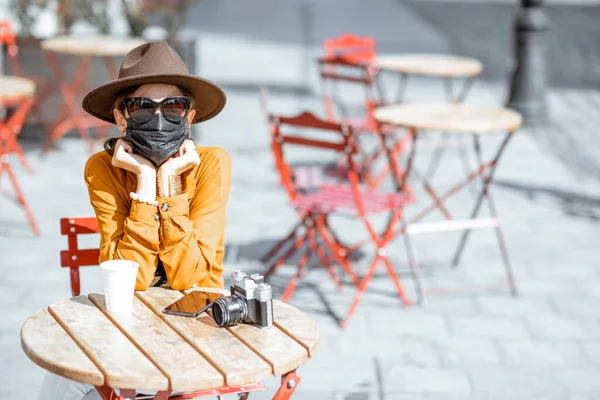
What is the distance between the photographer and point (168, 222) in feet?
11.6

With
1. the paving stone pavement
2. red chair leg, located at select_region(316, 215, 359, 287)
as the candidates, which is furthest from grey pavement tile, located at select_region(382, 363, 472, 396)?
red chair leg, located at select_region(316, 215, 359, 287)

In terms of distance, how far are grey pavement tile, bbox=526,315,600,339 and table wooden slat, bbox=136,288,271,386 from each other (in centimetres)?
286

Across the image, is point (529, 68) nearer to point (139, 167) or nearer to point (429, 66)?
point (429, 66)

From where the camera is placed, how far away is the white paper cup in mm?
3178

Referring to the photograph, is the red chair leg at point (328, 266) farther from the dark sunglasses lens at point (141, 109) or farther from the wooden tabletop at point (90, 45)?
the wooden tabletop at point (90, 45)

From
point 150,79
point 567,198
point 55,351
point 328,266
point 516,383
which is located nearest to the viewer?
point 55,351

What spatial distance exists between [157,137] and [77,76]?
676 centimetres

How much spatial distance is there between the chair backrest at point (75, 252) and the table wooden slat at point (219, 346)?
0.54m

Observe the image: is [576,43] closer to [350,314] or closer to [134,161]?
[350,314]

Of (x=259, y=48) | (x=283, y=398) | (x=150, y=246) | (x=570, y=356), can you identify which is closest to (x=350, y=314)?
(x=570, y=356)

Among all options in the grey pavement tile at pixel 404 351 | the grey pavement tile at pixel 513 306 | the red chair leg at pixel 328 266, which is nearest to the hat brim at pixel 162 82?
the grey pavement tile at pixel 404 351

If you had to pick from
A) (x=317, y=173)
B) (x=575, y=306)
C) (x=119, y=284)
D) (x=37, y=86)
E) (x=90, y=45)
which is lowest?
(x=575, y=306)

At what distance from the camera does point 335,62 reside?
871 centimetres

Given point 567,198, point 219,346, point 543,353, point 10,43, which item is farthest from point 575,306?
point 10,43
